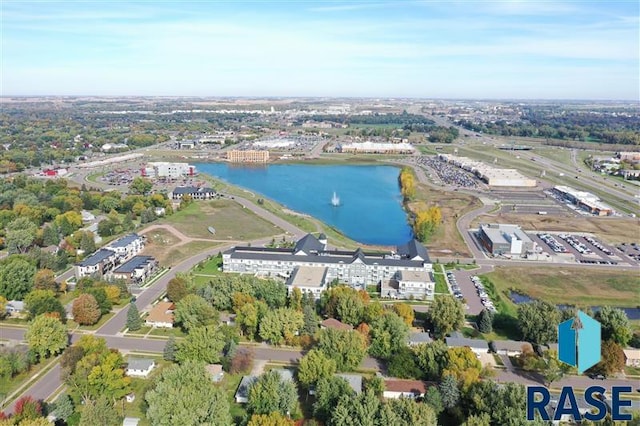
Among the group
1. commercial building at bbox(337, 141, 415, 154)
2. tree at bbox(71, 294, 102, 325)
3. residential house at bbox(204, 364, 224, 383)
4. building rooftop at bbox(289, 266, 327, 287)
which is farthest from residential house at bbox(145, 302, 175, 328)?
commercial building at bbox(337, 141, 415, 154)

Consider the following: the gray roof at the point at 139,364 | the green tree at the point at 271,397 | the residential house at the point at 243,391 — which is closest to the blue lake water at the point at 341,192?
the residential house at the point at 243,391

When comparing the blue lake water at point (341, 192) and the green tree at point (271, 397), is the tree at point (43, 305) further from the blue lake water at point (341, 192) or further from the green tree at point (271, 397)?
the blue lake water at point (341, 192)

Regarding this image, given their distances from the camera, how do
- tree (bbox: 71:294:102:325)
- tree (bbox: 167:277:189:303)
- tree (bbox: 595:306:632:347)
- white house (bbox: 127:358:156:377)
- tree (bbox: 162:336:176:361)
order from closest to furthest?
white house (bbox: 127:358:156:377)
tree (bbox: 162:336:176:361)
tree (bbox: 595:306:632:347)
tree (bbox: 71:294:102:325)
tree (bbox: 167:277:189:303)

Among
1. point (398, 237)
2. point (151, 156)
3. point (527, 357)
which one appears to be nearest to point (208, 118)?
point (151, 156)

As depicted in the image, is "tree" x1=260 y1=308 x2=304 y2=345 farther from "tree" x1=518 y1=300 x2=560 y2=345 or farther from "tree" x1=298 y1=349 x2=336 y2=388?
"tree" x1=518 y1=300 x2=560 y2=345

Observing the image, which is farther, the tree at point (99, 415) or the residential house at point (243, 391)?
the residential house at point (243, 391)

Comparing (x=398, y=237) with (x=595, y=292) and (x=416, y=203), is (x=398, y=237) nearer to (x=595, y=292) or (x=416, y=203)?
(x=416, y=203)
